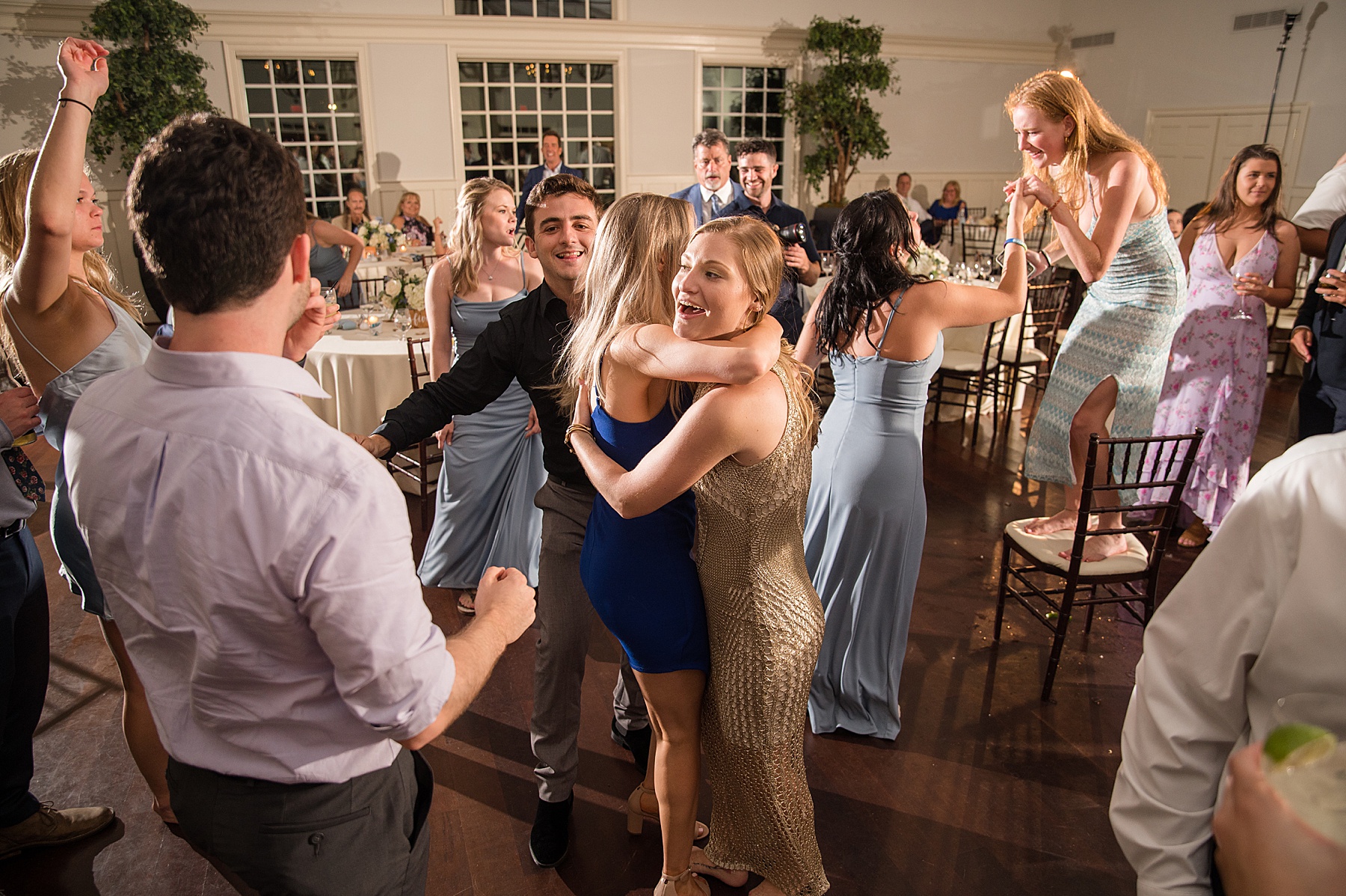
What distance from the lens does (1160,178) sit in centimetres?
305

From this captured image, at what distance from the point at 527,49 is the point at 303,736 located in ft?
35.1

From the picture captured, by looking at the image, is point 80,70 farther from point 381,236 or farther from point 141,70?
point 141,70

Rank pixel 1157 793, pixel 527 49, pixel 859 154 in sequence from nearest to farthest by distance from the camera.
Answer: pixel 1157 793
pixel 527 49
pixel 859 154

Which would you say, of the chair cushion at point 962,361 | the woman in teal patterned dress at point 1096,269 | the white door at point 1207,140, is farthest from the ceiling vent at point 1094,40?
the woman in teal patterned dress at point 1096,269

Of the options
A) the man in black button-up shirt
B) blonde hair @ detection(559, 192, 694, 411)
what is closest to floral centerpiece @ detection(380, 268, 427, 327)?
the man in black button-up shirt

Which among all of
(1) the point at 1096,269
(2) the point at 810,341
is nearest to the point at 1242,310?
(1) the point at 1096,269

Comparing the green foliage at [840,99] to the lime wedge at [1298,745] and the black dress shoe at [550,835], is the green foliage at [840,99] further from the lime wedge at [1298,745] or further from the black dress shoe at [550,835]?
the lime wedge at [1298,745]

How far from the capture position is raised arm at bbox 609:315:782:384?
1.53m

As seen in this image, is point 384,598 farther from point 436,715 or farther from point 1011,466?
point 1011,466

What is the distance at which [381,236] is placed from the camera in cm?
654

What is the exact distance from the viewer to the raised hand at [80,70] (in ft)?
5.35

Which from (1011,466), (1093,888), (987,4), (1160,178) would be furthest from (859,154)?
(1093,888)

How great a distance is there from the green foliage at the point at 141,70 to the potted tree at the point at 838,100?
23.6ft

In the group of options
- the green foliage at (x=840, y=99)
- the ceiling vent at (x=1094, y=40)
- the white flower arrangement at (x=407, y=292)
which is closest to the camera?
the white flower arrangement at (x=407, y=292)
